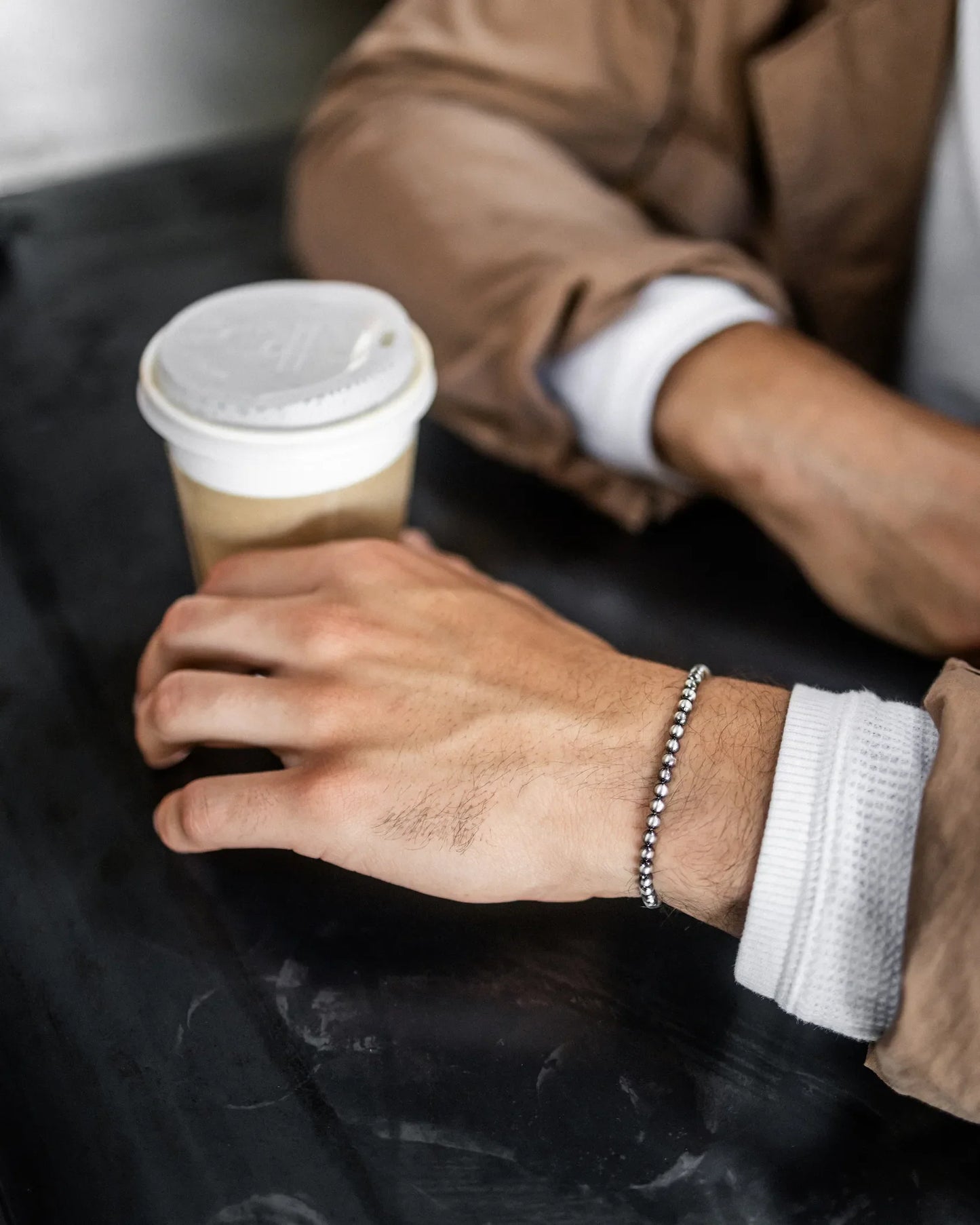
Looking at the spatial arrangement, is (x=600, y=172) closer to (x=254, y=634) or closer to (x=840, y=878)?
(x=254, y=634)

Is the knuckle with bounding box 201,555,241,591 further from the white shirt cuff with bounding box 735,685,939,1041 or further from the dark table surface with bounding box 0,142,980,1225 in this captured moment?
the white shirt cuff with bounding box 735,685,939,1041

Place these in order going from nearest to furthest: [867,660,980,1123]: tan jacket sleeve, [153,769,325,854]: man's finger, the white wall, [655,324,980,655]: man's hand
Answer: [867,660,980,1123]: tan jacket sleeve
[153,769,325,854]: man's finger
[655,324,980,655]: man's hand
the white wall

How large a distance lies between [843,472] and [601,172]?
20.3 inches

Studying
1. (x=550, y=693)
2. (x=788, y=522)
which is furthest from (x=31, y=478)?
(x=788, y=522)

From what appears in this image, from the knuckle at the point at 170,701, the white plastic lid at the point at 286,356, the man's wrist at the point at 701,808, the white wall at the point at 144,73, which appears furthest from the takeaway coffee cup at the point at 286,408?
the white wall at the point at 144,73

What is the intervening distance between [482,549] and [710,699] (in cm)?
26

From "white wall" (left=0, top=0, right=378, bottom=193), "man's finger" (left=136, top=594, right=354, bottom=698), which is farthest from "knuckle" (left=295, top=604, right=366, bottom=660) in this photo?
"white wall" (left=0, top=0, right=378, bottom=193)

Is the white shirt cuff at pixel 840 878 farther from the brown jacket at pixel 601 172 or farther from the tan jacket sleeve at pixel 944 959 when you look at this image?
the brown jacket at pixel 601 172

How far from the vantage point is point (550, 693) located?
55 centimetres

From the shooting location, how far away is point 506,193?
84cm

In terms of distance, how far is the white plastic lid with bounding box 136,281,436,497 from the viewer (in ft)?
1.76

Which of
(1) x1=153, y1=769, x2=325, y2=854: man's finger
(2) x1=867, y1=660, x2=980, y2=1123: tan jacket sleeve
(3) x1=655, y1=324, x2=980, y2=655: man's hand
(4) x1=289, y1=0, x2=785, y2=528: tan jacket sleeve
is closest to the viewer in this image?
(2) x1=867, y1=660, x2=980, y2=1123: tan jacket sleeve

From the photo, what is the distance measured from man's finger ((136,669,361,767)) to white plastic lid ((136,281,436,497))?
0.37 feet

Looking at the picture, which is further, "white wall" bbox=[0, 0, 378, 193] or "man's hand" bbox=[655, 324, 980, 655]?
"white wall" bbox=[0, 0, 378, 193]
